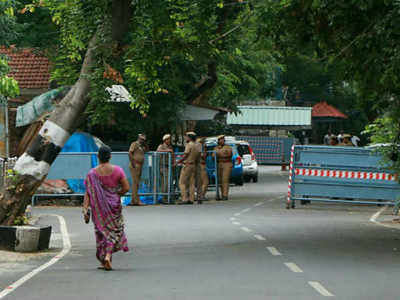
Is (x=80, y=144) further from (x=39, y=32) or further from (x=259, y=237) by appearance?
→ (x=259, y=237)

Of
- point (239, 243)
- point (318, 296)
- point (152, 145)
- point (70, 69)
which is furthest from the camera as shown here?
point (152, 145)

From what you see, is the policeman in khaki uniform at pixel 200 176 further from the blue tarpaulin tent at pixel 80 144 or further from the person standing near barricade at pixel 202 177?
the blue tarpaulin tent at pixel 80 144

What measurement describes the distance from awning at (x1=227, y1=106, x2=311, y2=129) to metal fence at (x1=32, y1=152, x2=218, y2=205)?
41112mm

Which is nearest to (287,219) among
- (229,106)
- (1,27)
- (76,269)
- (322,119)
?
(76,269)

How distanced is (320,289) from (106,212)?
3.65 m

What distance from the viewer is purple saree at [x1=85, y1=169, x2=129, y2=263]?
12938 millimetres

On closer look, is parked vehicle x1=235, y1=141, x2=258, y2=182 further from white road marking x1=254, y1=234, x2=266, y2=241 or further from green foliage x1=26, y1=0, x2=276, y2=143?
white road marking x1=254, y1=234, x2=266, y2=241

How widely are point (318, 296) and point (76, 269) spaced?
12.9ft

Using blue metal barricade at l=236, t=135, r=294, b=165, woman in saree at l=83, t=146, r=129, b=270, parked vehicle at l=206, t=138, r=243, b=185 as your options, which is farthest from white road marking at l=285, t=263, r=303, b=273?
blue metal barricade at l=236, t=135, r=294, b=165

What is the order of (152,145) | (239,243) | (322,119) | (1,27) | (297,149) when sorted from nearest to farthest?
(239,243) < (297,149) < (1,27) < (152,145) < (322,119)

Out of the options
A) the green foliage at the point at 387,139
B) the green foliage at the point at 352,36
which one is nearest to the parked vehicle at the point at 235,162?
the green foliage at the point at 387,139

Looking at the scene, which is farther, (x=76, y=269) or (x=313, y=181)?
(x=313, y=181)

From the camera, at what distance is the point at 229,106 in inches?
1598

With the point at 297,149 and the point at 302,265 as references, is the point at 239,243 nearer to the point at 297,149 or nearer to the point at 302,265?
the point at 302,265
